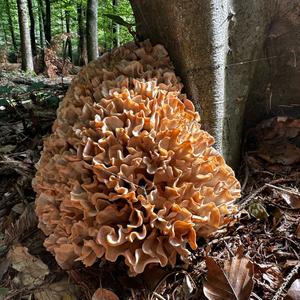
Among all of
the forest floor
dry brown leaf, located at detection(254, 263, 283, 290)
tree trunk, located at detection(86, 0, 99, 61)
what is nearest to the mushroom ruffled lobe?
the forest floor

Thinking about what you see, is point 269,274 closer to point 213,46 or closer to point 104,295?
point 104,295

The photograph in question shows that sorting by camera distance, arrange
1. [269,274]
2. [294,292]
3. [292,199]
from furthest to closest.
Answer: [292,199] < [269,274] < [294,292]

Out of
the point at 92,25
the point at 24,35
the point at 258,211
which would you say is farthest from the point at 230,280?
the point at 24,35

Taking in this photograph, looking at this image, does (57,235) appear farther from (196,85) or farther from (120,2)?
(120,2)

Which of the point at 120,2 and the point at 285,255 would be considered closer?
the point at 285,255

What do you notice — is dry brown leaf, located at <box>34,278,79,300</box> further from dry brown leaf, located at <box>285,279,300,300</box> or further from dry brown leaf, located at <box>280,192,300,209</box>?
dry brown leaf, located at <box>280,192,300,209</box>

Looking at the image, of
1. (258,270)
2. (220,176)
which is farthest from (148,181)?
(258,270)
